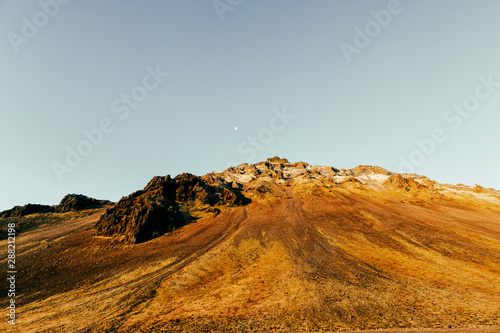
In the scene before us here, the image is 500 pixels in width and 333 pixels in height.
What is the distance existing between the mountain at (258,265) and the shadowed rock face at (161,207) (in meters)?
0.39

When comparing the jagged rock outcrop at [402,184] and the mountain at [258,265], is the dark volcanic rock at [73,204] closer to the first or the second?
the mountain at [258,265]

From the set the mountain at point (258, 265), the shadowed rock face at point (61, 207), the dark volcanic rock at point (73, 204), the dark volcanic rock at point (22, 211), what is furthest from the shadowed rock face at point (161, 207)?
the dark volcanic rock at point (22, 211)

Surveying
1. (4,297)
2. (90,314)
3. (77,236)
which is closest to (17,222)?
(77,236)

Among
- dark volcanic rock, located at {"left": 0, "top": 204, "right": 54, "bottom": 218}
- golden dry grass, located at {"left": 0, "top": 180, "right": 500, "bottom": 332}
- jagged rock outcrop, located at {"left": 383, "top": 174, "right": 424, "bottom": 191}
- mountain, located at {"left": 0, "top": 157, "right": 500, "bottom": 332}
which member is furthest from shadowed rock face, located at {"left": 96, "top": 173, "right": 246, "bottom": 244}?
jagged rock outcrop, located at {"left": 383, "top": 174, "right": 424, "bottom": 191}

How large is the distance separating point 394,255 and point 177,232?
1763 inches

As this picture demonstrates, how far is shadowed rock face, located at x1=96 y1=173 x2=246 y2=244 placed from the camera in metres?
47.6

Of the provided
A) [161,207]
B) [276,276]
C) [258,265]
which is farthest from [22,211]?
[276,276]

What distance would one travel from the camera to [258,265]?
32.0 meters

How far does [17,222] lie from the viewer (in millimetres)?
60406

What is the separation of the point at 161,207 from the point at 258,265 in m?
32.3

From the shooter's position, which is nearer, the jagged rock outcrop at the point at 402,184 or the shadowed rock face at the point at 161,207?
the shadowed rock face at the point at 161,207

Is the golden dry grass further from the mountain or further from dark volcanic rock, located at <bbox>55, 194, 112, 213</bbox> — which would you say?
dark volcanic rock, located at <bbox>55, 194, 112, 213</bbox>

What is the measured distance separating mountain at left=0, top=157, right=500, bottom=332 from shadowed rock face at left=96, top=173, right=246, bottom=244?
0.39 meters

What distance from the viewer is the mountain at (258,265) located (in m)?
18.5
